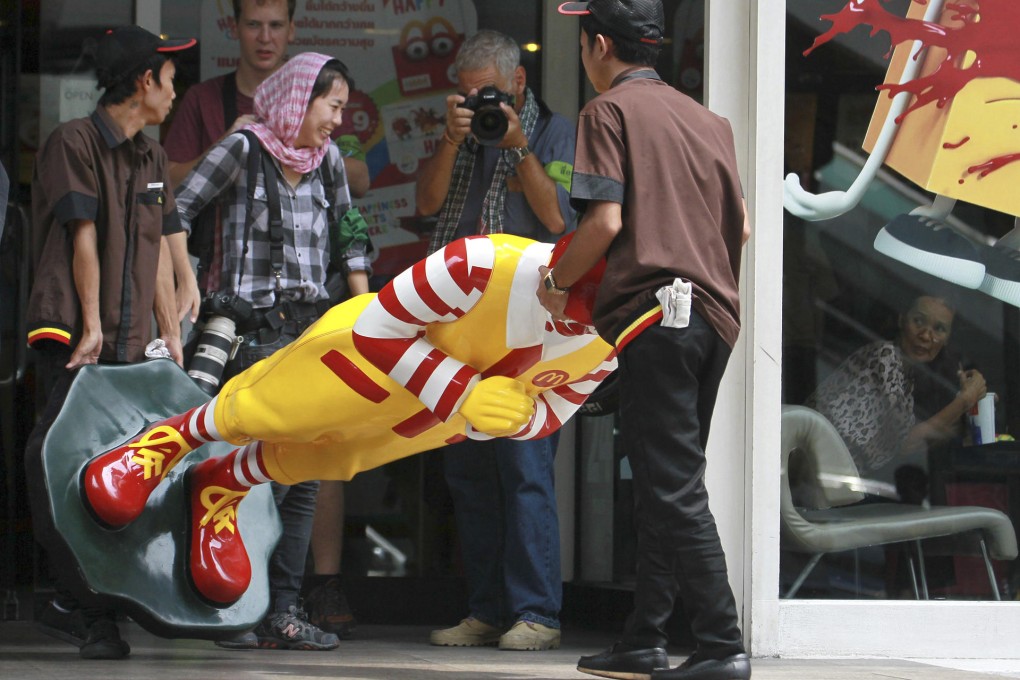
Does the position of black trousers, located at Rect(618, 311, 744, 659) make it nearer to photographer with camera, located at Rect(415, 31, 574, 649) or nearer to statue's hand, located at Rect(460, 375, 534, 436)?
statue's hand, located at Rect(460, 375, 534, 436)

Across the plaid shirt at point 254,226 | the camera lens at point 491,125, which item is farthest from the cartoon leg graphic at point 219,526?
the camera lens at point 491,125

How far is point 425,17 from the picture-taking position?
21.1 ft

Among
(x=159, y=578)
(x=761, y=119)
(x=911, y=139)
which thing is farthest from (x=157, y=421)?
(x=911, y=139)

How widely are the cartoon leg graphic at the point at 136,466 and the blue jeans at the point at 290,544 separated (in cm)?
61

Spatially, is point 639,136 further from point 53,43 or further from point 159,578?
point 53,43

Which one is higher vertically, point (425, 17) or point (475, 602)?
point (425, 17)

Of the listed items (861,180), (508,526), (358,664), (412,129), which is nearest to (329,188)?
(412,129)

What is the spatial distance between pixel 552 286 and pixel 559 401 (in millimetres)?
473

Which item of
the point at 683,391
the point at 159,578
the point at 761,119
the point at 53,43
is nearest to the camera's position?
the point at 683,391

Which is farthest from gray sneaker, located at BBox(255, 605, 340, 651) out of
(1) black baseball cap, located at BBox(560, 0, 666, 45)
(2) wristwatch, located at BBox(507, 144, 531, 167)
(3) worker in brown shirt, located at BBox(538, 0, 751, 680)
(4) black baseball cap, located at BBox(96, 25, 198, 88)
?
(1) black baseball cap, located at BBox(560, 0, 666, 45)

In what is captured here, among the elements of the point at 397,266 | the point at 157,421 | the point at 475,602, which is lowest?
the point at 475,602

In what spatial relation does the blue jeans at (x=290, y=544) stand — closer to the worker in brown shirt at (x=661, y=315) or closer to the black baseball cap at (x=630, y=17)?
the worker in brown shirt at (x=661, y=315)

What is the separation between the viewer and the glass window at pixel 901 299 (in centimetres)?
508

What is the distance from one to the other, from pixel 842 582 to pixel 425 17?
3.04m
